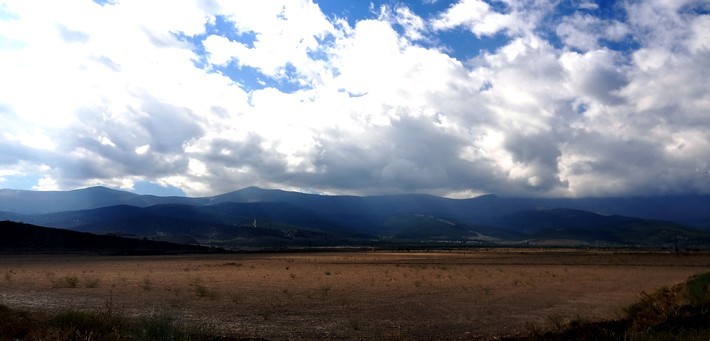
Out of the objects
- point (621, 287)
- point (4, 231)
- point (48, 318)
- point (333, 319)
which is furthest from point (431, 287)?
point (4, 231)

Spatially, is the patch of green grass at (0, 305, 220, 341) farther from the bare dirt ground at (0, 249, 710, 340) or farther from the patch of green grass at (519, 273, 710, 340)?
the patch of green grass at (519, 273, 710, 340)

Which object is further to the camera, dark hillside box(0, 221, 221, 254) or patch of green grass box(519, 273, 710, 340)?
dark hillside box(0, 221, 221, 254)

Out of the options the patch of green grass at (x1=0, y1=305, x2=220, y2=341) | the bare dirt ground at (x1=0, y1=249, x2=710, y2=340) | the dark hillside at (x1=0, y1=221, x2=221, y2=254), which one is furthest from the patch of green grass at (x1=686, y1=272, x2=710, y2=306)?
the dark hillside at (x1=0, y1=221, x2=221, y2=254)

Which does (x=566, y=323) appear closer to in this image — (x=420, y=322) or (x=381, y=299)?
(x=420, y=322)

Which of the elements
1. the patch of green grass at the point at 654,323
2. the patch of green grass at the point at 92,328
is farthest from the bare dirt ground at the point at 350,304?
the patch of green grass at the point at 92,328

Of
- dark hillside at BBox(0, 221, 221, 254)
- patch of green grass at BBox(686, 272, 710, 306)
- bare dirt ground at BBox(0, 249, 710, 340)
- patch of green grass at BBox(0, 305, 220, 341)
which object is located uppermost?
dark hillside at BBox(0, 221, 221, 254)

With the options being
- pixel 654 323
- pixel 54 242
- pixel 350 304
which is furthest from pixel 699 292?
pixel 54 242

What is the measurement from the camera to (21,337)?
1278 cm

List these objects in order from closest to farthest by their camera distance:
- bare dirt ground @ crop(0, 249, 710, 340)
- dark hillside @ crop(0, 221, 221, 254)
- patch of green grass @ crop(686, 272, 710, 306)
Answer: bare dirt ground @ crop(0, 249, 710, 340) < patch of green grass @ crop(686, 272, 710, 306) < dark hillside @ crop(0, 221, 221, 254)

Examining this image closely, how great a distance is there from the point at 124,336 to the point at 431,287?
22.0 m

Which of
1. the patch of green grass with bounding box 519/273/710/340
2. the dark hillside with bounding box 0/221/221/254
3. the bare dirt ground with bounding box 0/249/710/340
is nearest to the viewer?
the patch of green grass with bounding box 519/273/710/340

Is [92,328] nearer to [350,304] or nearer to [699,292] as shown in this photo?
[350,304]

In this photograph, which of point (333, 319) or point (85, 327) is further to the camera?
point (333, 319)

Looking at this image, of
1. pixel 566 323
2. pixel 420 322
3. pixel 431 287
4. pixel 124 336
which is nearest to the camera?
pixel 124 336
